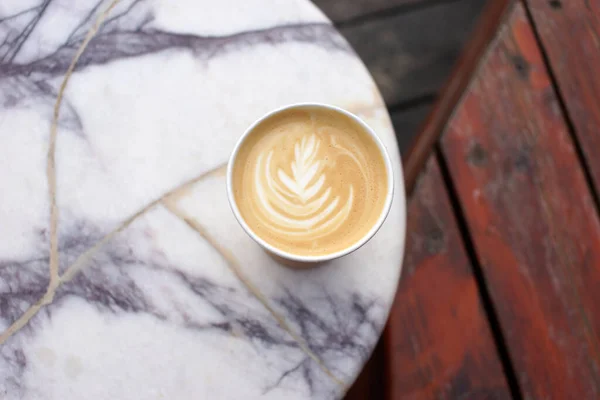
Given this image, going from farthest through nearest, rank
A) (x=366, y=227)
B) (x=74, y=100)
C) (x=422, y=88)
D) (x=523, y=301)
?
(x=422, y=88), (x=523, y=301), (x=74, y=100), (x=366, y=227)

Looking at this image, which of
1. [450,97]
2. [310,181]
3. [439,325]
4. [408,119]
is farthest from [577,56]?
[310,181]

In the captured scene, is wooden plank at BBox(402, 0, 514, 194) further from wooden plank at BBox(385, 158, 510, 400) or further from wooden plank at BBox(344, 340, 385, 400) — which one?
wooden plank at BBox(344, 340, 385, 400)

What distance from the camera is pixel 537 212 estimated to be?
40.8 inches

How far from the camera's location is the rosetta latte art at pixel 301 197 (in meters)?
0.62

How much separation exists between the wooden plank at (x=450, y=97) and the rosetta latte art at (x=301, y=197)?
1.56 ft

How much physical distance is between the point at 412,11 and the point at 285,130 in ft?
3.59

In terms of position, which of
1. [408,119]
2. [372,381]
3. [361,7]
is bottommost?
[372,381]

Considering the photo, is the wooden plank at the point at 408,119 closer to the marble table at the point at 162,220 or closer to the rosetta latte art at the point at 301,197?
the marble table at the point at 162,220

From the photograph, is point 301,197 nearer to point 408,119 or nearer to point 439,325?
point 439,325

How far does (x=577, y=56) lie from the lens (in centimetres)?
108

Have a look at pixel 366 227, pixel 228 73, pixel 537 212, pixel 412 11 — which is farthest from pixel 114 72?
pixel 412 11

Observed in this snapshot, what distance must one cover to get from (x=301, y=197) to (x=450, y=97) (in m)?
0.63

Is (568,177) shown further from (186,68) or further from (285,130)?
(186,68)

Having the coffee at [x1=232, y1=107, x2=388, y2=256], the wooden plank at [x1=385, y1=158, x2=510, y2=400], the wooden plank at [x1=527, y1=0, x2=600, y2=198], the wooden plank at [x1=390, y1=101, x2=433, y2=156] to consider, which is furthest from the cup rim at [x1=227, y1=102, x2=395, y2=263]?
the wooden plank at [x1=390, y1=101, x2=433, y2=156]
